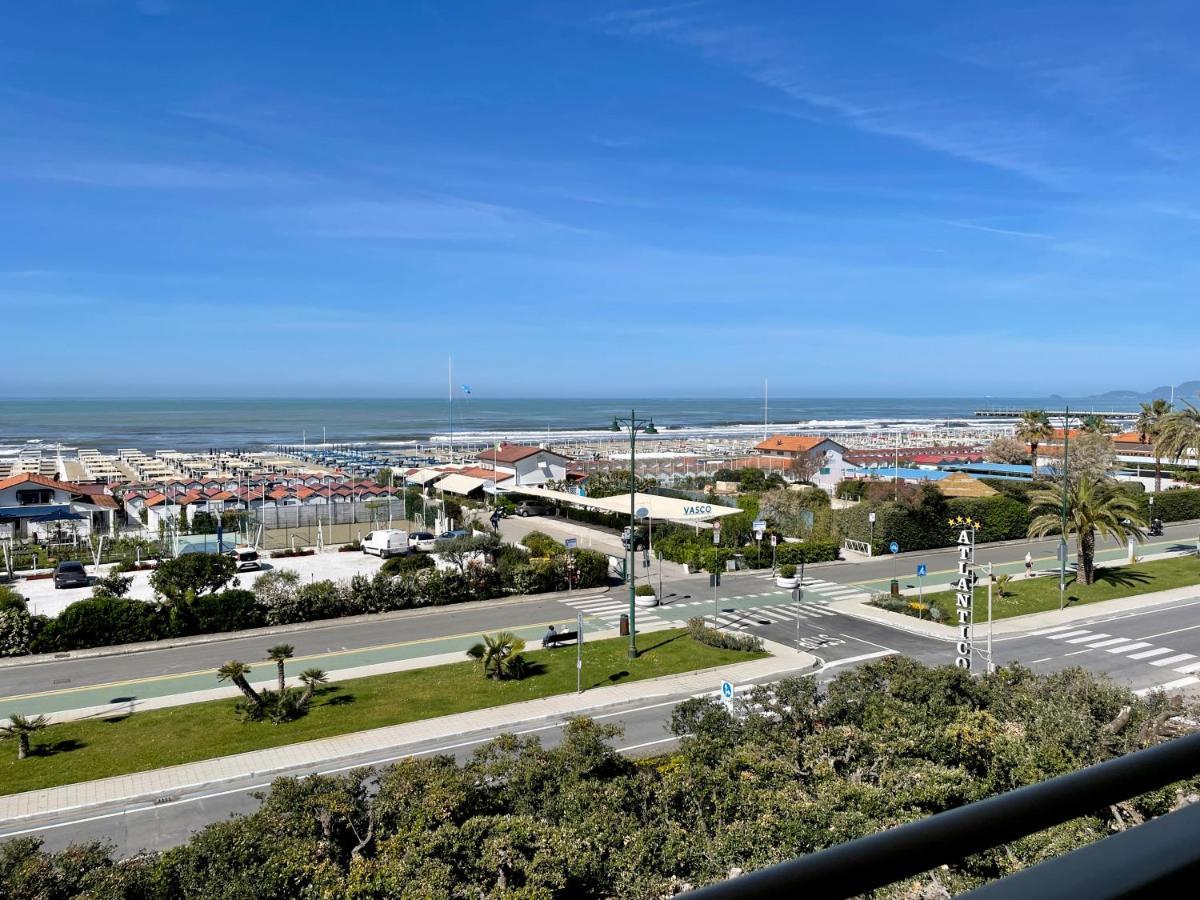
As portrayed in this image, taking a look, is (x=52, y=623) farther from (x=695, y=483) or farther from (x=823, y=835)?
(x=695, y=483)

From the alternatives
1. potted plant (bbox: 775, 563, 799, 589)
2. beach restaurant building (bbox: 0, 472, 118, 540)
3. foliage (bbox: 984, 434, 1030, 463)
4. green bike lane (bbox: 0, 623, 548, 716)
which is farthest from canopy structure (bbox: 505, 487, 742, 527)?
foliage (bbox: 984, 434, 1030, 463)

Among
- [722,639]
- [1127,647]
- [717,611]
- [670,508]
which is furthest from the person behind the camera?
[670,508]

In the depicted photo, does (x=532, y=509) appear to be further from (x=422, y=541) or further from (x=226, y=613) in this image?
(x=226, y=613)

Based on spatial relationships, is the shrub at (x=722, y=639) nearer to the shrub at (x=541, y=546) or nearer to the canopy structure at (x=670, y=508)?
the shrub at (x=541, y=546)

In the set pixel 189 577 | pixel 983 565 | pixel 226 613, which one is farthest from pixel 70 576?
pixel 983 565

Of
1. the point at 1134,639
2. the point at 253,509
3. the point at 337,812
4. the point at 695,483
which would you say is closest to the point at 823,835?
the point at 337,812

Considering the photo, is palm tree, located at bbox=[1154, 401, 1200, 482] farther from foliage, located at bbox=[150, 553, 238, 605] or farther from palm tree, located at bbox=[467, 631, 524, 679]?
foliage, located at bbox=[150, 553, 238, 605]

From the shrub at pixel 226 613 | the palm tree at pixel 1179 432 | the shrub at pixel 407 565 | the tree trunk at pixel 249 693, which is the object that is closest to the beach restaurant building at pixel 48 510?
the shrub at pixel 226 613

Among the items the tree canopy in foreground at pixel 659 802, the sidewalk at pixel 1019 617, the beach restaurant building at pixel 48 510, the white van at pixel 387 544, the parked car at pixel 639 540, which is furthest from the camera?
the beach restaurant building at pixel 48 510
